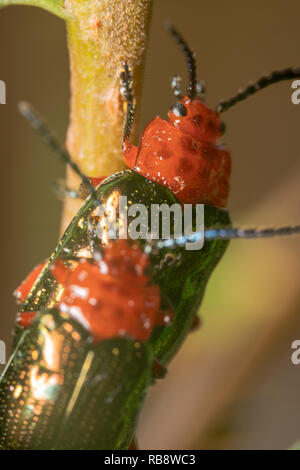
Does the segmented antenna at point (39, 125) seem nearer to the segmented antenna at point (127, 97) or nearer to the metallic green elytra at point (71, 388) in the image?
the segmented antenna at point (127, 97)

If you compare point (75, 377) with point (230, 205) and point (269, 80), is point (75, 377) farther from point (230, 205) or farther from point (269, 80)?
point (230, 205)

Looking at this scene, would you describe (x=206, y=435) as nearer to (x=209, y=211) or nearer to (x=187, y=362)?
(x=187, y=362)

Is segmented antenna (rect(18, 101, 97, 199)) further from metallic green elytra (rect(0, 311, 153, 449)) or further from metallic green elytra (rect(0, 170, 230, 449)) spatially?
metallic green elytra (rect(0, 311, 153, 449))

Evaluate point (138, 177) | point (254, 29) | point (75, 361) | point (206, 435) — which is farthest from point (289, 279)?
point (254, 29)

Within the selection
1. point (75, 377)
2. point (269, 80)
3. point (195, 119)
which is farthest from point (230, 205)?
point (75, 377)

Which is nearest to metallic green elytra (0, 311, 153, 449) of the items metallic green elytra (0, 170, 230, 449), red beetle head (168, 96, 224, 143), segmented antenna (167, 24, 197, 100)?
metallic green elytra (0, 170, 230, 449)

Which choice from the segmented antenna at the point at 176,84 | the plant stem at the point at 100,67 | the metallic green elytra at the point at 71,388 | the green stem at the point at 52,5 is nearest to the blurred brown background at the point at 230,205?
the segmented antenna at the point at 176,84
